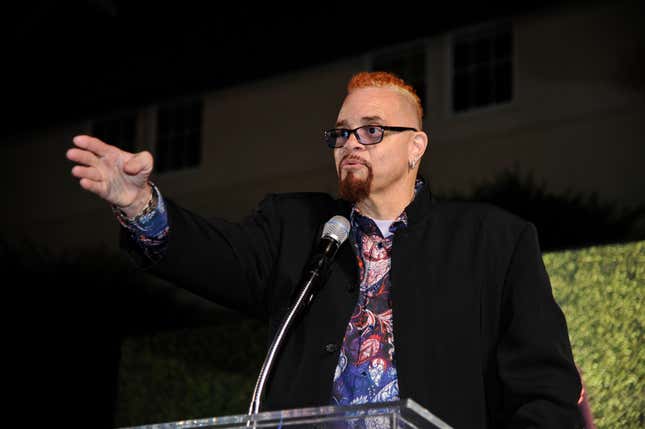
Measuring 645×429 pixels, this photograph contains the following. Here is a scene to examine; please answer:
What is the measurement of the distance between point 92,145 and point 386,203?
3.63 ft

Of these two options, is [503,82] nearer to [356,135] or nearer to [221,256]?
[356,135]

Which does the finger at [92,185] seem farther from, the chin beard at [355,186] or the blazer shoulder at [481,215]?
the blazer shoulder at [481,215]

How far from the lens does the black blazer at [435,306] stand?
110 inches

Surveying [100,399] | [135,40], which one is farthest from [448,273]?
[135,40]

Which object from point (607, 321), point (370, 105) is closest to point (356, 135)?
point (370, 105)

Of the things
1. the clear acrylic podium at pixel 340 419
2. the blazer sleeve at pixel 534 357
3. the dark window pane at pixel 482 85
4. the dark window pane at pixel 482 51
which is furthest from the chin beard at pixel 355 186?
the dark window pane at pixel 482 51

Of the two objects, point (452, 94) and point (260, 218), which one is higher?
point (452, 94)

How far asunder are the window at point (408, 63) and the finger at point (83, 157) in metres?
13.4

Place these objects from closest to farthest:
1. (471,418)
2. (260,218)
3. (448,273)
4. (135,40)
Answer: (471,418), (448,273), (260,218), (135,40)

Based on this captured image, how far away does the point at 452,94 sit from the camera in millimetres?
15281

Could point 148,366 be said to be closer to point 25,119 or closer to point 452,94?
point 452,94

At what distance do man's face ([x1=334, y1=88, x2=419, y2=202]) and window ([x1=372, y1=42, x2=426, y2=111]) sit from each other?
491 inches

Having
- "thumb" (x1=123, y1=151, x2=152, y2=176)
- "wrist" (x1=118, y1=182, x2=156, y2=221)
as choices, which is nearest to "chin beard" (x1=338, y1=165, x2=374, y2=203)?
"wrist" (x1=118, y1=182, x2=156, y2=221)

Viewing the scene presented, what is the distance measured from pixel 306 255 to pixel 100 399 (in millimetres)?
8807
